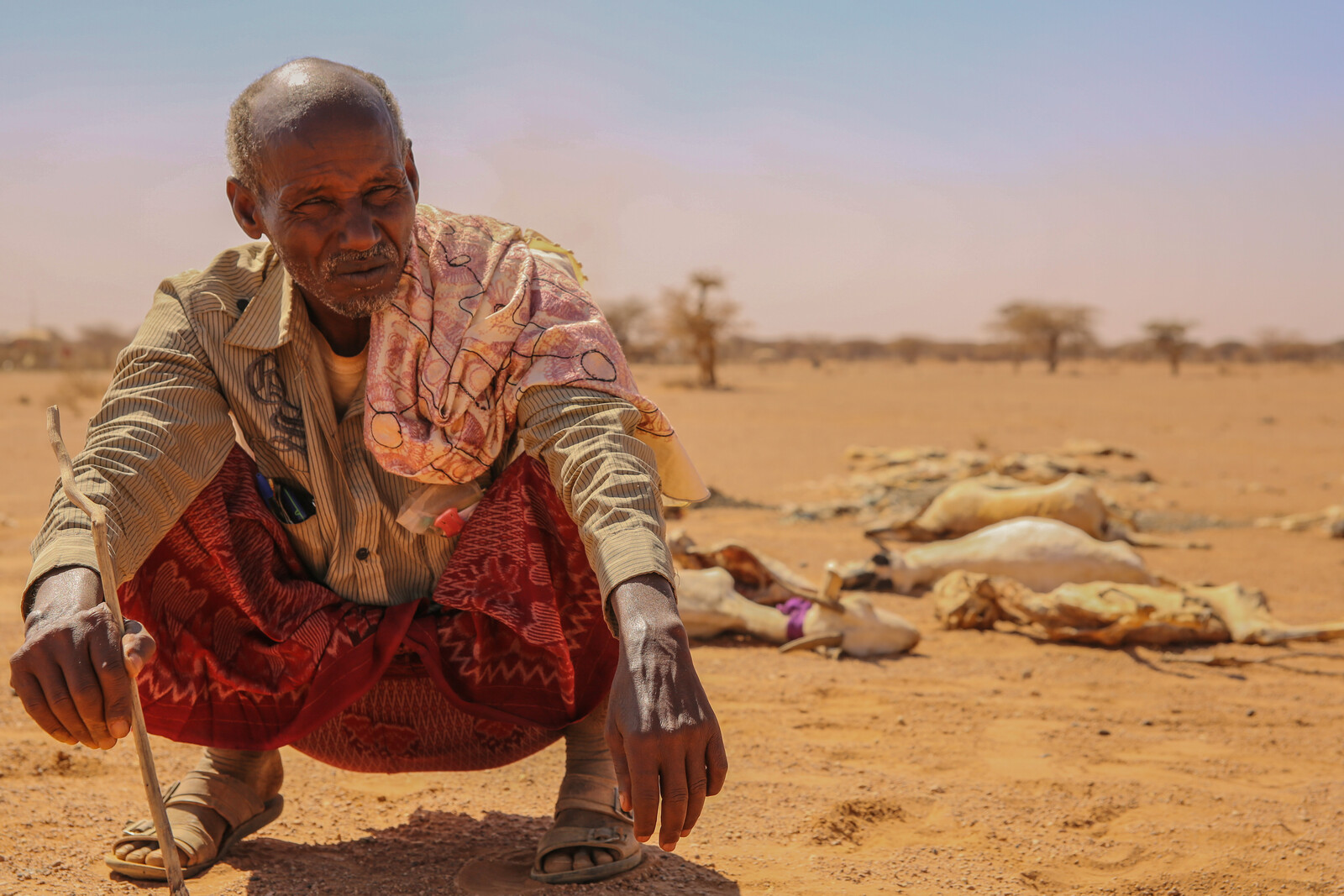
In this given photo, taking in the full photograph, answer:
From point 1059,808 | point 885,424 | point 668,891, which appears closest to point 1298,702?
point 1059,808

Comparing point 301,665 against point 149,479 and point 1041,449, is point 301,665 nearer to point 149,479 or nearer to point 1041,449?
point 149,479

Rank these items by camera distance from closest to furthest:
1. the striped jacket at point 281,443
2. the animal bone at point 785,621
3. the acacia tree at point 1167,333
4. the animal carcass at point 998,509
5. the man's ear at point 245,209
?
1. the striped jacket at point 281,443
2. the man's ear at point 245,209
3. the animal bone at point 785,621
4. the animal carcass at point 998,509
5. the acacia tree at point 1167,333

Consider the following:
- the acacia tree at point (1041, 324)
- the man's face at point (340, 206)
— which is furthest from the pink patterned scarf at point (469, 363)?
the acacia tree at point (1041, 324)

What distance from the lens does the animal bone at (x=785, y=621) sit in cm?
418

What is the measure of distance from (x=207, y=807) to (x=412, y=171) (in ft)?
4.63

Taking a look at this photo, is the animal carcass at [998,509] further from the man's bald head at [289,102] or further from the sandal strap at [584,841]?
the man's bald head at [289,102]

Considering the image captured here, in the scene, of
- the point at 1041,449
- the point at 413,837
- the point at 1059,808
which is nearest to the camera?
the point at 413,837

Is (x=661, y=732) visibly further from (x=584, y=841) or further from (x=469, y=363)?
(x=469, y=363)

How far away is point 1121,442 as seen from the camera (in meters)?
13.8

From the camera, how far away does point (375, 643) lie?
218 centimetres

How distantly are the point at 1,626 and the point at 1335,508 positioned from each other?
7.26m

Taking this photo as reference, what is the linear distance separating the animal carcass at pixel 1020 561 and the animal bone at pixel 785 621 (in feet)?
1.61

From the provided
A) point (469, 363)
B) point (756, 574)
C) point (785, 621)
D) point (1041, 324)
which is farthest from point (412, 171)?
point (1041, 324)

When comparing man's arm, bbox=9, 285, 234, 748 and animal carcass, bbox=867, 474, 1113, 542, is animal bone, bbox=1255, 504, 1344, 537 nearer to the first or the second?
animal carcass, bbox=867, 474, 1113, 542
